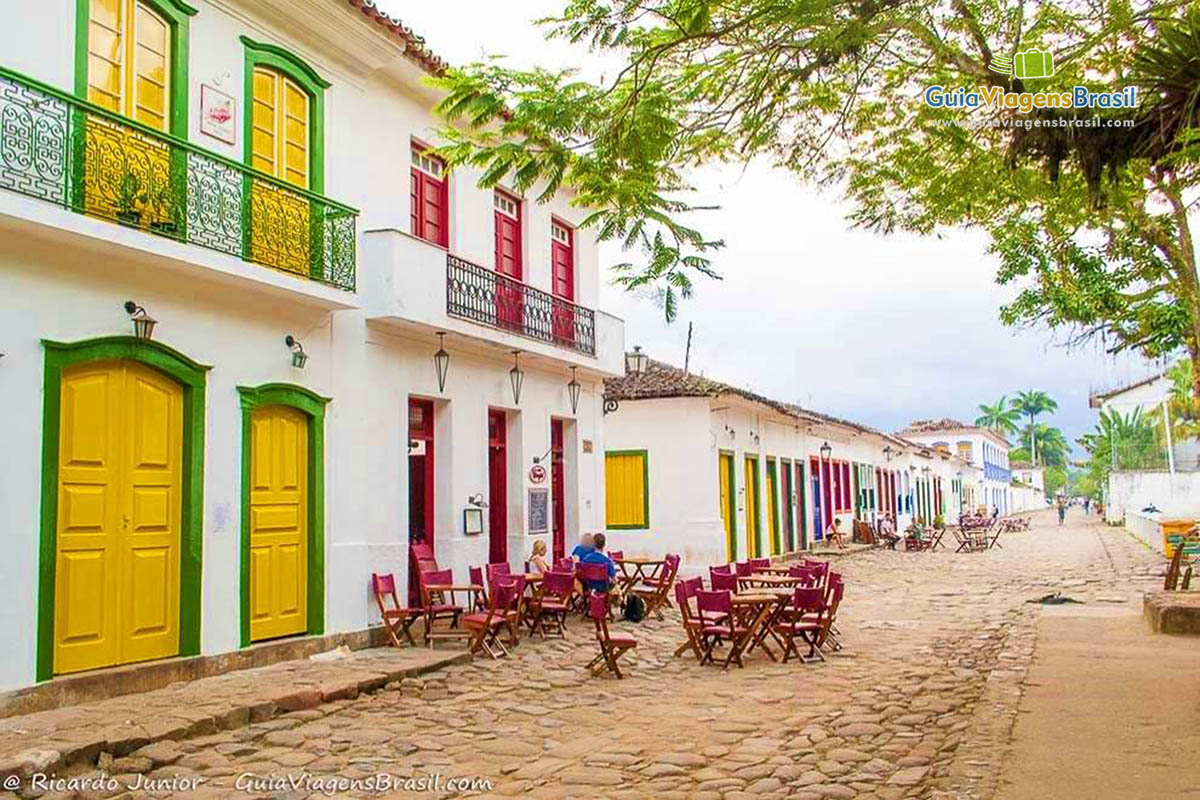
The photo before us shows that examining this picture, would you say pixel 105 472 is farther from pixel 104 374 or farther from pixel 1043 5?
pixel 1043 5

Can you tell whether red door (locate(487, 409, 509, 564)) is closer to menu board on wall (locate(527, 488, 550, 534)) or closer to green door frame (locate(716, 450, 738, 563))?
menu board on wall (locate(527, 488, 550, 534))

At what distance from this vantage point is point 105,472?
863cm

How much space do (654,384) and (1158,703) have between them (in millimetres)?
14334

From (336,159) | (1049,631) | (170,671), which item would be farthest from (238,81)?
(1049,631)

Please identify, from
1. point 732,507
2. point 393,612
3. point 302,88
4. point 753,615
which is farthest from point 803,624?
point 732,507

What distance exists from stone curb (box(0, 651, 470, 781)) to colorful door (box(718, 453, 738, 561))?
12.4 meters

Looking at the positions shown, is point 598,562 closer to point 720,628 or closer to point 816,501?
point 720,628

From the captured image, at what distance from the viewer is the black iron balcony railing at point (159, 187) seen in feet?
25.3

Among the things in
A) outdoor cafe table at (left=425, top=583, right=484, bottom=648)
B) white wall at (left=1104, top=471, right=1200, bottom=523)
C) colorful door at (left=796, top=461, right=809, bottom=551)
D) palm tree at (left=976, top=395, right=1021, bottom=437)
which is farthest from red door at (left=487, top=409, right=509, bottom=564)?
palm tree at (left=976, top=395, right=1021, bottom=437)

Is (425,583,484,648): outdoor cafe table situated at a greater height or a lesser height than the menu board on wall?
lesser

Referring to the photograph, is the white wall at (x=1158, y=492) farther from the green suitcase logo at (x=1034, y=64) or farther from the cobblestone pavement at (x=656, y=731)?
the green suitcase logo at (x=1034, y=64)

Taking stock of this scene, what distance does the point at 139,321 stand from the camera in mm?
8820

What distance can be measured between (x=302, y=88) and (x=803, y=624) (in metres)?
7.70

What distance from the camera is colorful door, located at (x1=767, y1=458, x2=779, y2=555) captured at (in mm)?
25406
